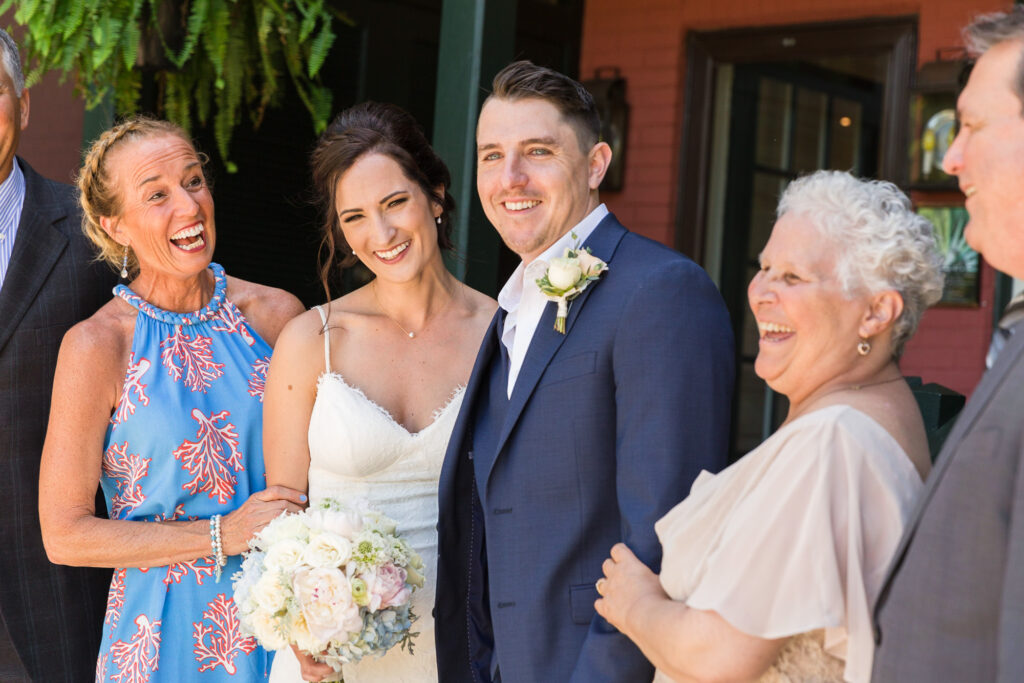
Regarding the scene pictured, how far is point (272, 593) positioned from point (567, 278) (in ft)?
3.19

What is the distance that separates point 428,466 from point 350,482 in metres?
0.21

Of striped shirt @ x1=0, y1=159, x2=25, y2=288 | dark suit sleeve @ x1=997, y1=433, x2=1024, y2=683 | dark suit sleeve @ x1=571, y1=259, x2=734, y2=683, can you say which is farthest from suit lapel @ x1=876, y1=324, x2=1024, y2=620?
striped shirt @ x1=0, y1=159, x2=25, y2=288

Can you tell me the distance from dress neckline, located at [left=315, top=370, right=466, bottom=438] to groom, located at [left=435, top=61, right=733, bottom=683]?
0.37 m

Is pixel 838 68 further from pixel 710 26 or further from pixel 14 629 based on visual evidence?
pixel 14 629

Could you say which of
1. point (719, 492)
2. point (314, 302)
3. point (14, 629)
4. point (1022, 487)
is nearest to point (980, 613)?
point (1022, 487)

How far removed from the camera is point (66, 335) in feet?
10.8

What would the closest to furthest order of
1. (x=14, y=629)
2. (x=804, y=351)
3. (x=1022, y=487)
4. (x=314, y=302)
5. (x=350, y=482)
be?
(x=1022, y=487), (x=804, y=351), (x=350, y=482), (x=14, y=629), (x=314, y=302)

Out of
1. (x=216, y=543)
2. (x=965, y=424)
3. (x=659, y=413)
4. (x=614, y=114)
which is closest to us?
(x=965, y=424)

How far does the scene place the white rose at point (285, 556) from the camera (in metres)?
2.68

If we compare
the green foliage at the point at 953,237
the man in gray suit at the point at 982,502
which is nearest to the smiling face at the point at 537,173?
the man in gray suit at the point at 982,502

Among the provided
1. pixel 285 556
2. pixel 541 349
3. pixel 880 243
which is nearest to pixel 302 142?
pixel 285 556

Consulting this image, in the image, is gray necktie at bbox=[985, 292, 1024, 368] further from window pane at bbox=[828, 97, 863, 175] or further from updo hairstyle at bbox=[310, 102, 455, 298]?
window pane at bbox=[828, 97, 863, 175]

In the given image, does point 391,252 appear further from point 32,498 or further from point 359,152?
point 32,498

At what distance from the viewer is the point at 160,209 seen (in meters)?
3.36
